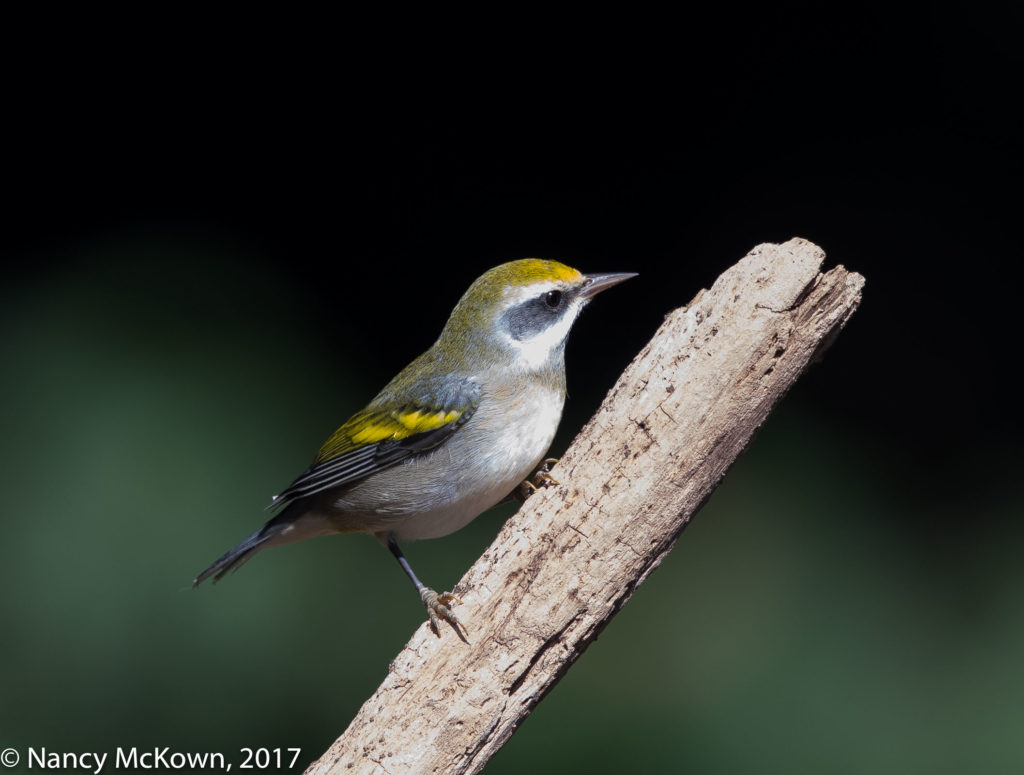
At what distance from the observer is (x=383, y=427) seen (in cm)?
346

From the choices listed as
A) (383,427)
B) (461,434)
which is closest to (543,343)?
(461,434)

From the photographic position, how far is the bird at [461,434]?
10.6 feet

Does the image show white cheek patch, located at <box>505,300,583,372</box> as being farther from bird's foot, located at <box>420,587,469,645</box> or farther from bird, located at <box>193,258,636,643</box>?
bird's foot, located at <box>420,587,469,645</box>

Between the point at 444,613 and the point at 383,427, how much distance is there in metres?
0.95

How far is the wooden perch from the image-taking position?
258 centimetres

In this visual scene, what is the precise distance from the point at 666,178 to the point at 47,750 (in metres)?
3.83

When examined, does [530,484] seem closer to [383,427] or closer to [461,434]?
[461,434]

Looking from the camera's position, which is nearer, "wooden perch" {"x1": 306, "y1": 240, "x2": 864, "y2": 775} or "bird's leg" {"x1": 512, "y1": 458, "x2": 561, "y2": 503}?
"wooden perch" {"x1": 306, "y1": 240, "x2": 864, "y2": 775}

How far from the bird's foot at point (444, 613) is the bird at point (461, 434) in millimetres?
465

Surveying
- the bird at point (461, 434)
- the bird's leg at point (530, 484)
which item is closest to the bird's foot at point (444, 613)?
the bird at point (461, 434)

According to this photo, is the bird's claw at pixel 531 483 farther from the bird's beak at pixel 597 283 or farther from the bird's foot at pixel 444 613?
the bird's foot at pixel 444 613

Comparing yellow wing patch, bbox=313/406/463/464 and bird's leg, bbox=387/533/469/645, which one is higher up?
yellow wing patch, bbox=313/406/463/464

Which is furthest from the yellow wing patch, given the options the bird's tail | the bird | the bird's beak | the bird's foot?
the bird's foot

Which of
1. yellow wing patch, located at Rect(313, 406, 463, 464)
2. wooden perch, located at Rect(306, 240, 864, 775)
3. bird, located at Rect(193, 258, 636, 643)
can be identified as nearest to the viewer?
wooden perch, located at Rect(306, 240, 864, 775)
